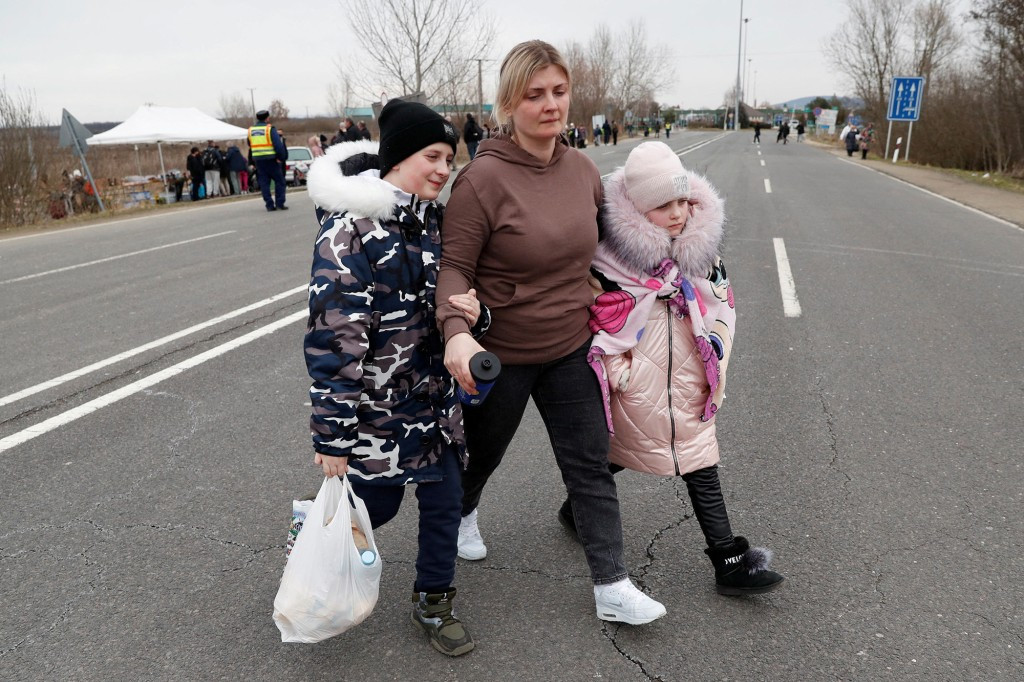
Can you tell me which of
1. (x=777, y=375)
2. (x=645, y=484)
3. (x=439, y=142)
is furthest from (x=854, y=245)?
(x=439, y=142)

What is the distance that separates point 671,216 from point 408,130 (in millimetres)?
934

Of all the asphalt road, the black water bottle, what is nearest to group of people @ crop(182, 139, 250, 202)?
the asphalt road

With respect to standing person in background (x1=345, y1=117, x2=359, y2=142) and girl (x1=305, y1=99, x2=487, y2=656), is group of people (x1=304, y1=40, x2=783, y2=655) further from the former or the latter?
standing person in background (x1=345, y1=117, x2=359, y2=142)

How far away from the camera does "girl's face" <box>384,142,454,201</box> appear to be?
2205 millimetres

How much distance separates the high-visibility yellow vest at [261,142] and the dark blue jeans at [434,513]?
46.5 ft

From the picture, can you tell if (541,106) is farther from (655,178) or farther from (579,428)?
(579,428)

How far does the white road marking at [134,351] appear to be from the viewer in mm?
4812

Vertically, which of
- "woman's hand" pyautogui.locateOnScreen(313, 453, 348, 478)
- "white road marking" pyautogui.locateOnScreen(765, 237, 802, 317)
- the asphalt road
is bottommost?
the asphalt road

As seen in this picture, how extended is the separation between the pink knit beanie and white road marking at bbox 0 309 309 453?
11.7 ft

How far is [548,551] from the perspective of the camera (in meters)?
2.97

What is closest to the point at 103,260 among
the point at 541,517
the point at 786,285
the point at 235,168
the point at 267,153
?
the point at 267,153

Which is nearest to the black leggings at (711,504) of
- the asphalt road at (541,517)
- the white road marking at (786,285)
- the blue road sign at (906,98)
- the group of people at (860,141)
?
the asphalt road at (541,517)

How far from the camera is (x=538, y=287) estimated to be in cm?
236

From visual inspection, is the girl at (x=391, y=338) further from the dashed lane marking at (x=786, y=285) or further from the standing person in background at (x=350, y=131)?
the standing person in background at (x=350, y=131)
